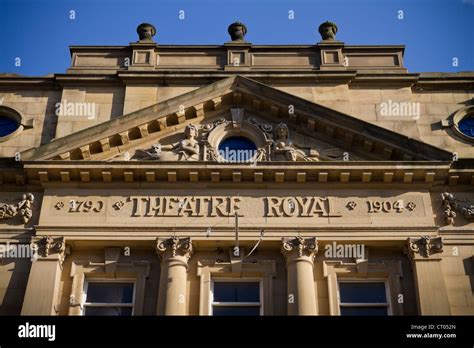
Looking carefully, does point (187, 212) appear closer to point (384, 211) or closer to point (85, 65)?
point (384, 211)

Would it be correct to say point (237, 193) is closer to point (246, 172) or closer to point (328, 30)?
point (246, 172)

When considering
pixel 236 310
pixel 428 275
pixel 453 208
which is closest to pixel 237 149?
pixel 236 310

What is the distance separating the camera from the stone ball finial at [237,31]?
85.3ft

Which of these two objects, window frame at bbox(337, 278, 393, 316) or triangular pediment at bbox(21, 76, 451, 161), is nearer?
window frame at bbox(337, 278, 393, 316)

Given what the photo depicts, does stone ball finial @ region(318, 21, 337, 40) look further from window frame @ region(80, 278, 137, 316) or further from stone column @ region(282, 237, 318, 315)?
window frame @ region(80, 278, 137, 316)

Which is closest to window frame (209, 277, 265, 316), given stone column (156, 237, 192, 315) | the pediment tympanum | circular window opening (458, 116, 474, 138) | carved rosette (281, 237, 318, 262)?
stone column (156, 237, 192, 315)

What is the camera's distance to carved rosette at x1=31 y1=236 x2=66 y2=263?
2048 centimetres

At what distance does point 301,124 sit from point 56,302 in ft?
27.9

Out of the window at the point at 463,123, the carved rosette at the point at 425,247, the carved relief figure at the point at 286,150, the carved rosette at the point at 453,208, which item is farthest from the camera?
the window at the point at 463,123

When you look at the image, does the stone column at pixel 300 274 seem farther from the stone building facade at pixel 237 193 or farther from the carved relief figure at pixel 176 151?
the carved relief figure at pixel 176 151

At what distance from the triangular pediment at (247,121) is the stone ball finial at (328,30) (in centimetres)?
397

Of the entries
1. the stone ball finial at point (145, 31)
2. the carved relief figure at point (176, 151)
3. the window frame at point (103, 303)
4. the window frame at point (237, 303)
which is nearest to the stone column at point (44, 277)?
the window frame at point (103, 303)

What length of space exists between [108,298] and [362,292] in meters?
6.59

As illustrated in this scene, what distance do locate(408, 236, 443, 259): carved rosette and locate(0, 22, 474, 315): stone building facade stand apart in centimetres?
5
